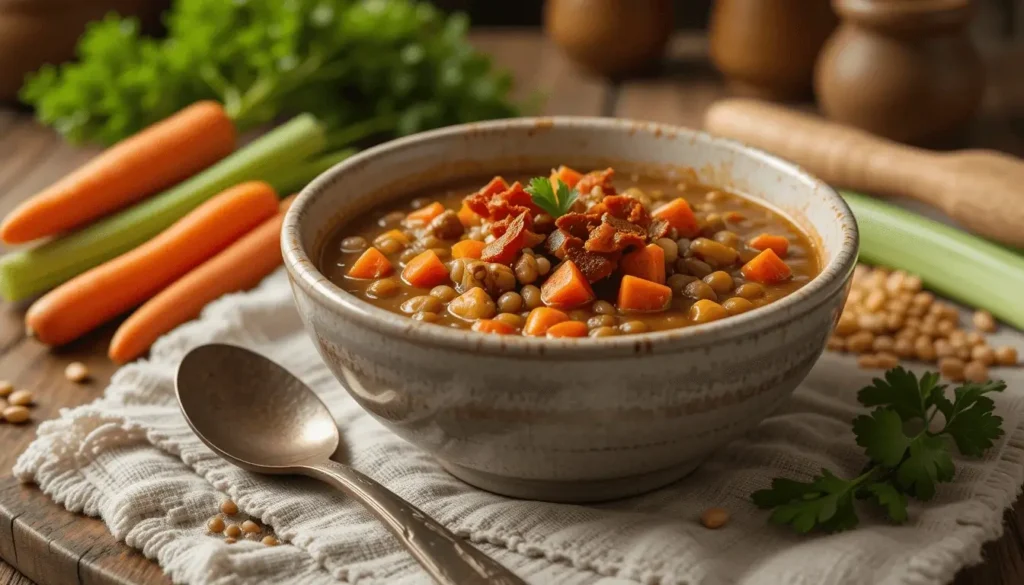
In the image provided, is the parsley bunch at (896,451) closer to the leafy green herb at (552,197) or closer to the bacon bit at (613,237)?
the bacon bit at (613,237)

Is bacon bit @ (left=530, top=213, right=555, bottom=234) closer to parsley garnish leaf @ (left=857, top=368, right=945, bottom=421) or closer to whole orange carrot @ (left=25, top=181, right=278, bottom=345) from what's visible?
parsley garnish leaf @ (left=857, top=368, right=945, bottom=421)

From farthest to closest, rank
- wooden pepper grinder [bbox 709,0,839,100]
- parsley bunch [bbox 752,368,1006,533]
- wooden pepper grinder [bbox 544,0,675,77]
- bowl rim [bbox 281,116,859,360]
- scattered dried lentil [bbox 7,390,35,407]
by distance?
wooden pepper grinder [bbox 544,0,675,77] < wooden pepper grinder [bbox 709,0,839,100] < scattered dried lentil [bbox 7,390,35,407] < parsley bunch [bbox 752,368,1006,533] < bowl rim [bbox 281,116,859,360]

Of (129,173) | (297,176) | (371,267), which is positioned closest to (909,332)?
(371,267)

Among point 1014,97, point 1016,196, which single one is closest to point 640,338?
point 1016,196

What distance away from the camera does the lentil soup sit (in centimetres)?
251

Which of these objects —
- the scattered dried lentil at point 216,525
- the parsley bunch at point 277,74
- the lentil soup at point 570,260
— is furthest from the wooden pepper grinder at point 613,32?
the scattered dried lentil at point 216,525

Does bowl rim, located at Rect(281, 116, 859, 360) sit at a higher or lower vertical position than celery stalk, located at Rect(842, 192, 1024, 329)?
higher

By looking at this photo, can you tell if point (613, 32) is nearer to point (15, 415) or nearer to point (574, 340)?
point (15, 415)

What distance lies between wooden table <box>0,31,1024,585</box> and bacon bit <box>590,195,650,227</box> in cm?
104

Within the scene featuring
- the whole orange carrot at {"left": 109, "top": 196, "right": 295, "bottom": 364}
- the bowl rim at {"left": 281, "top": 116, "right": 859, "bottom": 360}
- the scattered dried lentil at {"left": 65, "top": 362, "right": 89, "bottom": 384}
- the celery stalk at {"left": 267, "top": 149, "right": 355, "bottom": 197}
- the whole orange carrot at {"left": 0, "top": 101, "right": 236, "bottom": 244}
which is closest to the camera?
the bowl rim at {"left": 281, "top": 116, "right": 859, "bottom": 360}

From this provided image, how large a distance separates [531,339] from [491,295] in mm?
494

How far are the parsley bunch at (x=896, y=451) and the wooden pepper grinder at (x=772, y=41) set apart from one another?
261 centimetres

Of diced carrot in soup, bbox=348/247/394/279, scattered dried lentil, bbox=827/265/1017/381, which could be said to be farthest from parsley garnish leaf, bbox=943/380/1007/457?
diced carrot in soup, bbox=348/247/394/279

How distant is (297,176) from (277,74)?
0.60 metres
